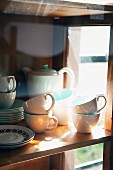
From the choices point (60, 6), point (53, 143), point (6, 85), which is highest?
point (60, 6)

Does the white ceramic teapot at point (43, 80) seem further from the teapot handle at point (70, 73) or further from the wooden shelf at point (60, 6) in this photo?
the wooden shelf at point (60, 6)

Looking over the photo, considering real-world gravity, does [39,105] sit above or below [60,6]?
below

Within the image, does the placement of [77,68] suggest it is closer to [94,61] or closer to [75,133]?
[94,61]

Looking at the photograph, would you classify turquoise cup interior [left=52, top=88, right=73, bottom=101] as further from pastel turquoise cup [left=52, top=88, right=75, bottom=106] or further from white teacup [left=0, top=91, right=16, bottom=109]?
white teacup [left=0, top=91, right=16, bottom=109]

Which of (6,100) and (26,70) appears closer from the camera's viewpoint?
(6,100)

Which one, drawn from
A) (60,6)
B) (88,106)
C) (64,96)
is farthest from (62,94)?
(60,6)

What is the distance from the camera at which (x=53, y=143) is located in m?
0.71

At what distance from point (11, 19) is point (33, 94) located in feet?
0.83

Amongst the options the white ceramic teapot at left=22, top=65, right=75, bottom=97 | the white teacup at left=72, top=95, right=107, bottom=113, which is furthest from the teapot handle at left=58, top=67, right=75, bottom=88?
the white teacup at left=72, top=95, right=107, bottom=113

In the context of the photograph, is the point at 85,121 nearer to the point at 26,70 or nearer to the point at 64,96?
the point at 64,96

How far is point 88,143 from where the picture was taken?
75cm

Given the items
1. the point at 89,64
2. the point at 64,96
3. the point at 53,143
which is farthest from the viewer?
the point at 89,64

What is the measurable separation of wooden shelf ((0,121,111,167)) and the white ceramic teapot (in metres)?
0.14

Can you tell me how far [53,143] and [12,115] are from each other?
153 millimetres
